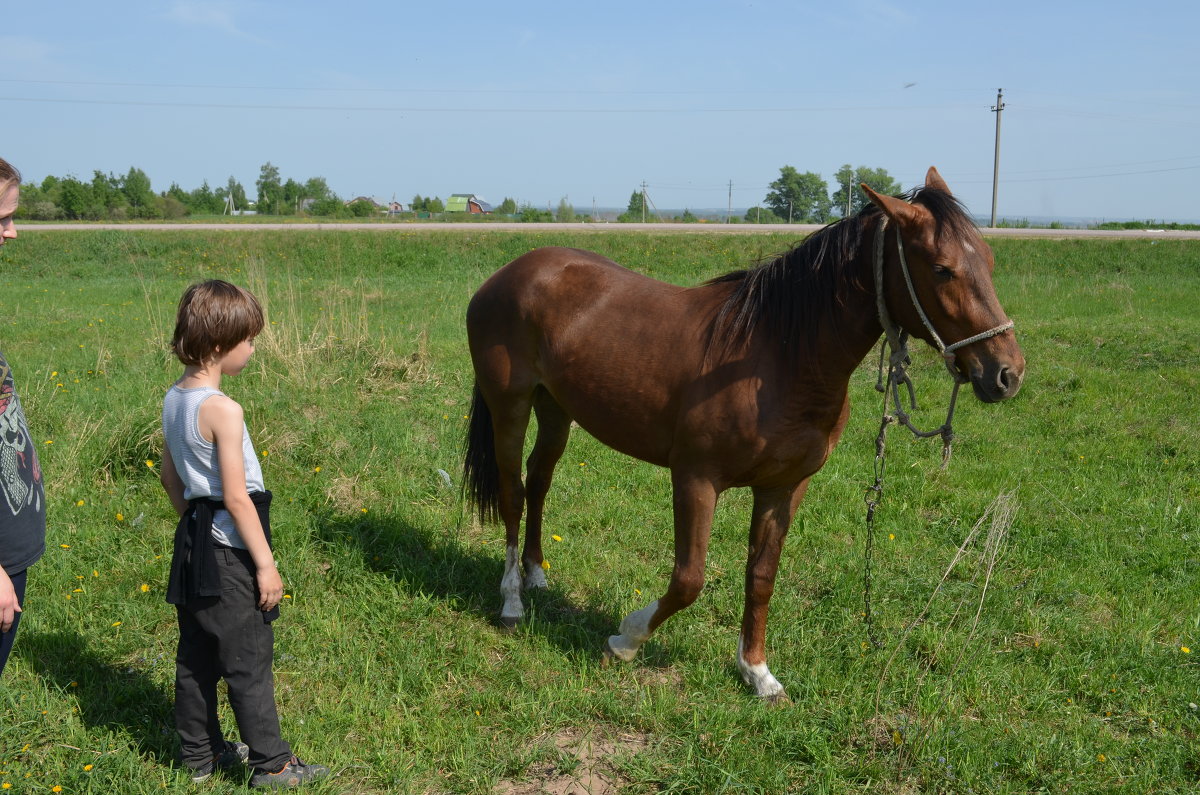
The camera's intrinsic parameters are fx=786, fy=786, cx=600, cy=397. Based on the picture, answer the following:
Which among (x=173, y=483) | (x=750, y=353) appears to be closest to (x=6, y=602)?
(x=173, y=483)

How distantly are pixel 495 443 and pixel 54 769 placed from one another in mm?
2360

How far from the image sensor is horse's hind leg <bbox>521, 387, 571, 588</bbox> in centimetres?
441

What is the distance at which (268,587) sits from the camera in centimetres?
253

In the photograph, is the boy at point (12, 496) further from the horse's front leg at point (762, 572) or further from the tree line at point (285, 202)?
the tree line at point (285, 202)

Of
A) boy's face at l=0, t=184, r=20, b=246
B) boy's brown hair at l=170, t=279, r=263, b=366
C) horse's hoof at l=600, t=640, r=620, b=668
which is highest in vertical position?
boy's face at l=0, t=184, r=20, b=246

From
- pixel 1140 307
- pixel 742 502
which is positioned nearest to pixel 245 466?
pixel 742 502

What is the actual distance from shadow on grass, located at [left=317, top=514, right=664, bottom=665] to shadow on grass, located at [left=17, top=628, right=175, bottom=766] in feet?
4.20

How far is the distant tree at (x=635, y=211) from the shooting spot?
3541 centimetres

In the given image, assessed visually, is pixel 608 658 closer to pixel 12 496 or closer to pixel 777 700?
pixel 777 700

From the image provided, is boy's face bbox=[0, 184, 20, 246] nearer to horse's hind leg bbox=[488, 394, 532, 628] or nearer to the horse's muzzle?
horse's hind leg bbox=[488, 394, 532, 628]

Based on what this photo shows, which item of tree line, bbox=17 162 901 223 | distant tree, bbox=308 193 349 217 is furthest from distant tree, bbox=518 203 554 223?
distant tree, bbox=308 193 349 217

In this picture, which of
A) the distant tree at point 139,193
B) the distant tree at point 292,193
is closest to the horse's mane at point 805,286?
the distant tree at point 139,193

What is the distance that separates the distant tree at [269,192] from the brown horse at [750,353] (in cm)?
4364

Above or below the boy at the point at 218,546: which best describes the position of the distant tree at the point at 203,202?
above
